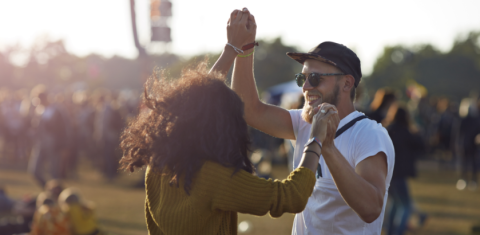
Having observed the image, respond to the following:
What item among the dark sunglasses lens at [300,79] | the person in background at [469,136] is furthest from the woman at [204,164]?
the person in background at [469,136]

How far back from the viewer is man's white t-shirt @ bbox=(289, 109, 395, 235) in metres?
2.22

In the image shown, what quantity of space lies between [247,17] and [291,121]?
644 millimetres

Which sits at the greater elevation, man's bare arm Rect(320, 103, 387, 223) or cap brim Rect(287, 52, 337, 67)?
cap brim Rect(287, 52, 337, 67)

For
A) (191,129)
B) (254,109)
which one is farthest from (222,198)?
(254,109)

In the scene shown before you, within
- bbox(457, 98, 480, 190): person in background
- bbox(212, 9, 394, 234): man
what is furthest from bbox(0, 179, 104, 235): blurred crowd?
bbox(457, 98, 480, 190): person in background

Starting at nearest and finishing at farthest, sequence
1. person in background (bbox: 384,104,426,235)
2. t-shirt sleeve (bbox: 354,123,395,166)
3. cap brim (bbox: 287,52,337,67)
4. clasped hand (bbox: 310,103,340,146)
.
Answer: clasped hand (bbox: 310,103,340,146)
t-shirt sleeve (bbox: 354,123,395,166)
cap brim (bbox: 287,52,337,67)
person in background (bbox: 384,104,426,235)

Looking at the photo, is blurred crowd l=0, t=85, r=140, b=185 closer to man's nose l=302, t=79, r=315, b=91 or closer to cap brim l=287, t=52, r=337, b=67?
cap brim l=287, t=52, r=337, b=67

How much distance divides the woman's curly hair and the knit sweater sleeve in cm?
4

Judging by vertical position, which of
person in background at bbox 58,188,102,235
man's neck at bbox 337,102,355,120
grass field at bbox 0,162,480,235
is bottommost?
grass field at bbox 0,162,480,235

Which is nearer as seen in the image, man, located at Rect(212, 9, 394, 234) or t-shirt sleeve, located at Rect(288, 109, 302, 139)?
man, located at Rect(212, 9, 394, 234)

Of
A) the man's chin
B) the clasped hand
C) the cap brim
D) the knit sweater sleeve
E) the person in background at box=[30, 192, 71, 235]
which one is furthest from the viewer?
the person in background at box=[30, 192, 71, 235]

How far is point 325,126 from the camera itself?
2021 mm

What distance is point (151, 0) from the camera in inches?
430

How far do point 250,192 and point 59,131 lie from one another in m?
8.67
